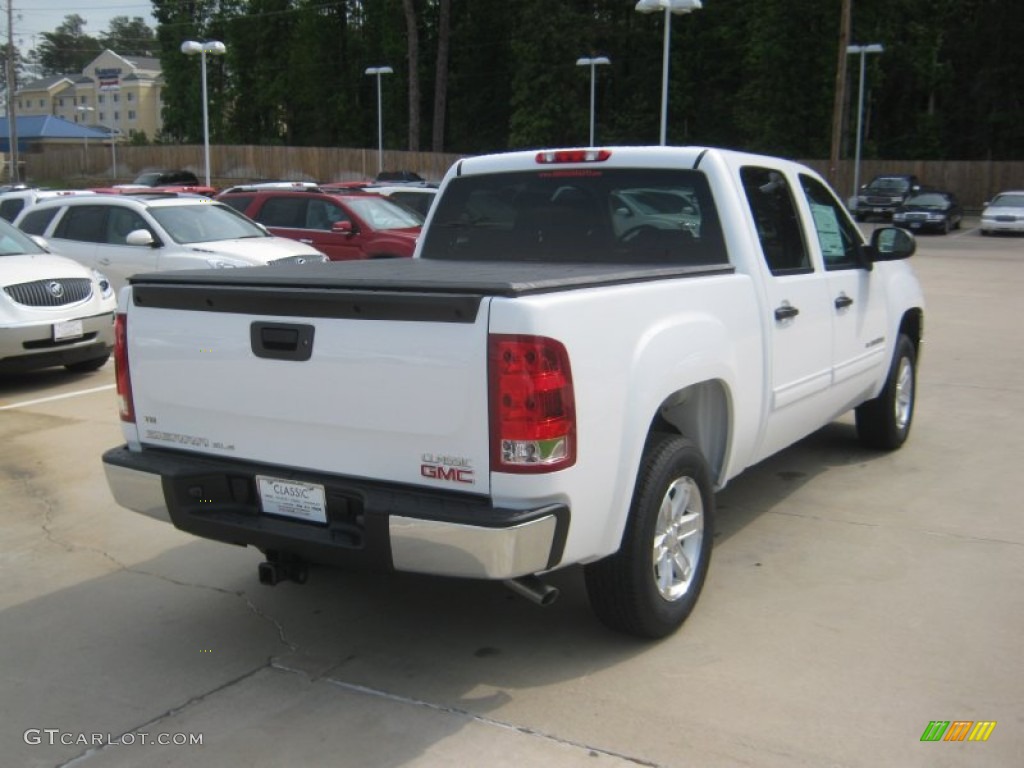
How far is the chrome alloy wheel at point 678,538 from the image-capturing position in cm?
406

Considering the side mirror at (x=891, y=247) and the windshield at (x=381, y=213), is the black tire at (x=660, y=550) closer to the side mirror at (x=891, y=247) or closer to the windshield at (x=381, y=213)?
the side mirror at (x=891, y=247)

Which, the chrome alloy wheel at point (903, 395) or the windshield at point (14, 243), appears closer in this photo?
the chrome alloy wheel at point (903, 395)

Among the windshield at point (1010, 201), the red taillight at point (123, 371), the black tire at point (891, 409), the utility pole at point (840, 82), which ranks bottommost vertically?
the black tire at point (891, 409)

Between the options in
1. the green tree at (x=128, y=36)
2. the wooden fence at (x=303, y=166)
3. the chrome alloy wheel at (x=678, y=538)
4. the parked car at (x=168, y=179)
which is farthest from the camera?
the green tree at (x=128, y=36)

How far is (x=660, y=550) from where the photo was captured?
13.3 ft

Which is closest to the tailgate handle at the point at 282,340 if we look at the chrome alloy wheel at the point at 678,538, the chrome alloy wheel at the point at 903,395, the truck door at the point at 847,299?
the chrome alloy wheel at the point at 678,538

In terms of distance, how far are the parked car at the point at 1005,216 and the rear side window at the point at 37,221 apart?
29.6m

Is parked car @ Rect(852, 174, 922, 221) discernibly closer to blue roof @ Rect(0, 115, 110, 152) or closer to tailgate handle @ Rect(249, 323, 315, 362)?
tailgate handle @ Rect(249, 323, 315, 362)

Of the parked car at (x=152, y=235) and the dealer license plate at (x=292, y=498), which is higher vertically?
the parked car at (x=152, y=235)

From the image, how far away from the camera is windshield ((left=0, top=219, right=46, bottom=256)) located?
1009 centimetres

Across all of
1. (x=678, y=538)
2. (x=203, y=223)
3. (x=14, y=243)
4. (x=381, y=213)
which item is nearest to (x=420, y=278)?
(x=678, y=538)

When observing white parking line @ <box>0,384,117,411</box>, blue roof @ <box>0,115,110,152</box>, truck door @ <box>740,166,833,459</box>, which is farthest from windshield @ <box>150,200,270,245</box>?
blue roof @ <box>0,115,110,152</box>

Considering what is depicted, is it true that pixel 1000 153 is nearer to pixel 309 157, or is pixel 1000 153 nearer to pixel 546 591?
pixel 309 157

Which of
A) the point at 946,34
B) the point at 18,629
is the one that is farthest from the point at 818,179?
the point at 946,34
